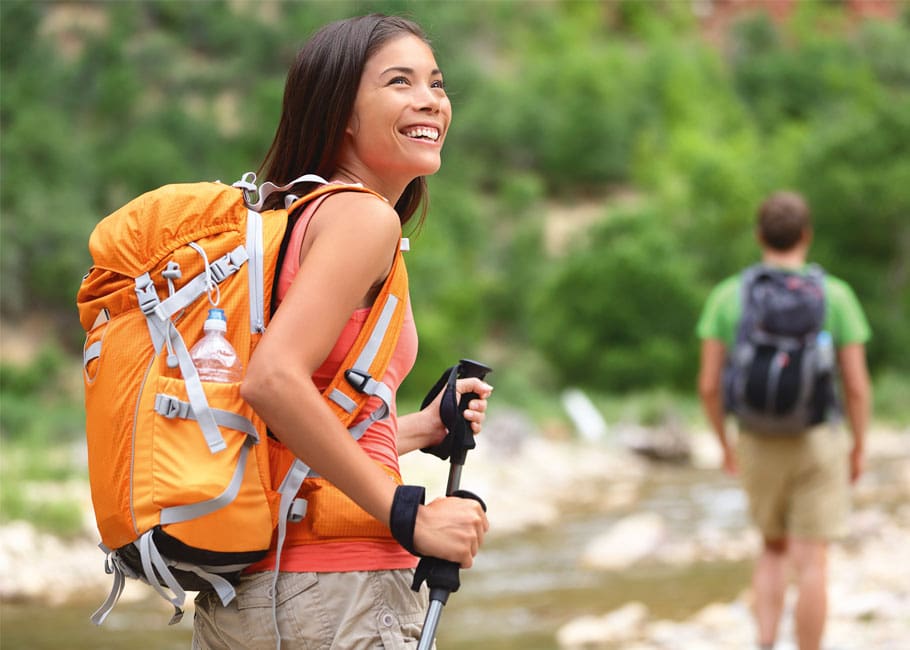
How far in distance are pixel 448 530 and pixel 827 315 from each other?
3535 millimetres

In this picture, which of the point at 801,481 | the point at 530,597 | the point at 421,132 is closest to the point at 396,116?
the point at 421,132

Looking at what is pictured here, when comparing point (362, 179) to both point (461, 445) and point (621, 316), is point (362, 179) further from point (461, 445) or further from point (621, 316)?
point (621, 316)

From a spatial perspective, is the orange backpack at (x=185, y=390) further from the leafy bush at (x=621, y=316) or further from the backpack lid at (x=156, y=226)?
the leafy bush at (x=621, y=316)

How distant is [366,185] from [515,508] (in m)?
12.0

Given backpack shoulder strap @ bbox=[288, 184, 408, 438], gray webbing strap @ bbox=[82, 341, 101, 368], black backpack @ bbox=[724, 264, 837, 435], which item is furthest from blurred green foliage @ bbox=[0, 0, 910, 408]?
black backpack @ bbox=[724, 264, 837, 435]

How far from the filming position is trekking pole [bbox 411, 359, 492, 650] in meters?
1.98

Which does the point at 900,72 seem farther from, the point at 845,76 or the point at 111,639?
the point at 111,639

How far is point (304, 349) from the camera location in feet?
6.21

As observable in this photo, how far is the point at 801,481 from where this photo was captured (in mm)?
5238

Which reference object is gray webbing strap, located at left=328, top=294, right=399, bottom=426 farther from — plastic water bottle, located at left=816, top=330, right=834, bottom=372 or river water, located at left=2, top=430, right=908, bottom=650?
river water, located at left=2, top=430, right=908, bottom=650

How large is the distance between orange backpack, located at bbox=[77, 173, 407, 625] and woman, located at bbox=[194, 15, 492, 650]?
5cm

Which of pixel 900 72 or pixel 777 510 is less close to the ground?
pixel 900 72

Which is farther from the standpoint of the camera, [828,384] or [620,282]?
[620,282]

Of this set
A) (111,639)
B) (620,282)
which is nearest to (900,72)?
(620,282)
